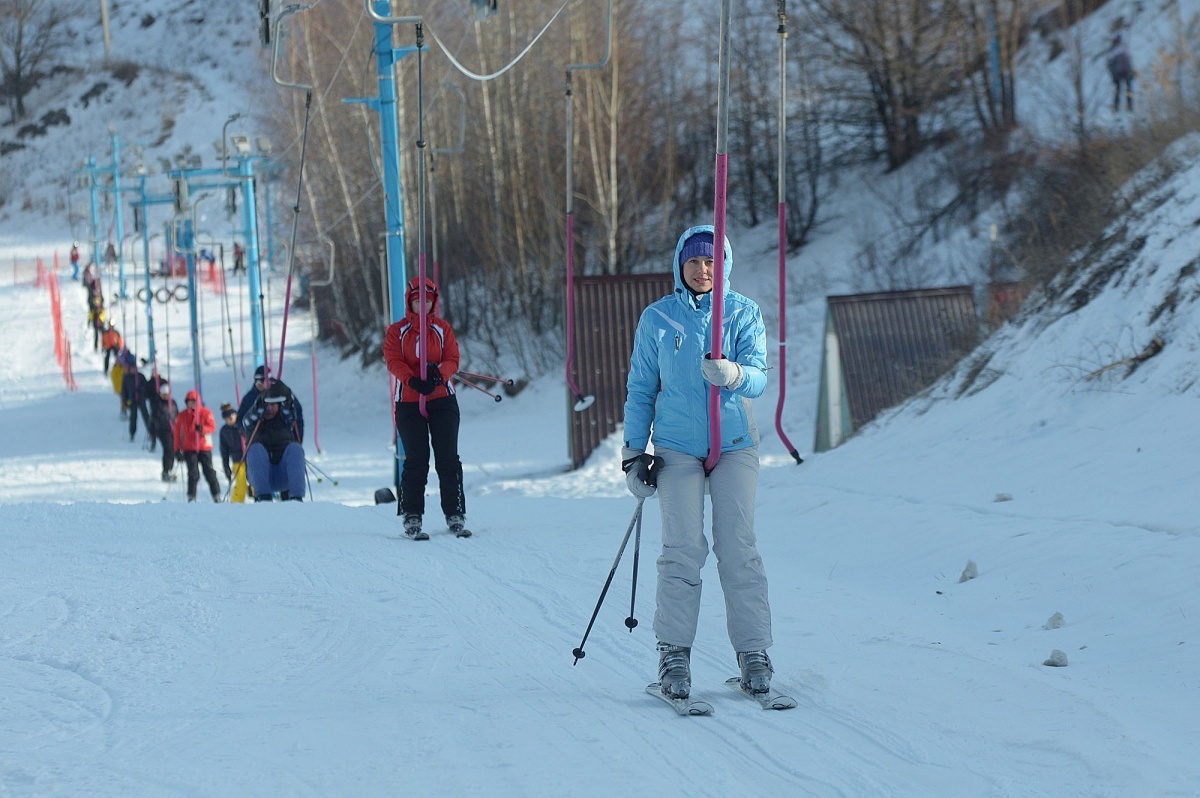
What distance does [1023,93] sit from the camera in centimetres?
2958

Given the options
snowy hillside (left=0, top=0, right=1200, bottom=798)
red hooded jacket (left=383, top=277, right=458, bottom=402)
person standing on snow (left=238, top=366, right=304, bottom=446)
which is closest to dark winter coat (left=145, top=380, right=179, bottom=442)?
person standing on snow (left=238, top=366, right=304, bottom=446)

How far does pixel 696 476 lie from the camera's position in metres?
4.88

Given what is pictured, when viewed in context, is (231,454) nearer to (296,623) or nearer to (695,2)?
(296,623)

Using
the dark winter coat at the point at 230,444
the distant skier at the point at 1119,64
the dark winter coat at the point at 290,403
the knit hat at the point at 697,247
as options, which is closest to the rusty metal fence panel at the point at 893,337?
the dark winter coat at the point at 290,403

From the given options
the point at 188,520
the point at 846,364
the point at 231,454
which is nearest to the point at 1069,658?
the point at 188,520

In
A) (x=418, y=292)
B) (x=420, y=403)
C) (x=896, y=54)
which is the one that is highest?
(x=896, y=54)

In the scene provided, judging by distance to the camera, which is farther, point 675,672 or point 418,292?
point 418,292

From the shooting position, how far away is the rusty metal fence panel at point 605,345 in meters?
19.8

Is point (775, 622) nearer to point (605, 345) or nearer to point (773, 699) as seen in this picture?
point (773, 699)

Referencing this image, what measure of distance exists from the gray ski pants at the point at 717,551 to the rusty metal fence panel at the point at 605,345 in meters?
14.9

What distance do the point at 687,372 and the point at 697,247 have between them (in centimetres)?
46

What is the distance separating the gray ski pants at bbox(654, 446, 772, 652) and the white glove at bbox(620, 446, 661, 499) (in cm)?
5

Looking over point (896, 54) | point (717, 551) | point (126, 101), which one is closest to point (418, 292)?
point (717, 551)

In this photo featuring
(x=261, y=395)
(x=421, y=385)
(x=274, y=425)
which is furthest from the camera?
(x=274, y=425)
